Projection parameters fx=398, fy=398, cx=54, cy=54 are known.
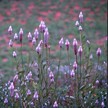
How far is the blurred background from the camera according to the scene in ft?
43.0

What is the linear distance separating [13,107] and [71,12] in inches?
505

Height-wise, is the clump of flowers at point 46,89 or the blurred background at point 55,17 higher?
the clump of flowers at point 46,89

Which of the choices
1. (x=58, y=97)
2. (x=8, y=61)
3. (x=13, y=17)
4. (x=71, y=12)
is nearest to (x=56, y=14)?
(x=71, y=12)

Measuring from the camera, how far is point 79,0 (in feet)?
58.7

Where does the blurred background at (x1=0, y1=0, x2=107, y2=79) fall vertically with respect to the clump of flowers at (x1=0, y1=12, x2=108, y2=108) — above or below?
below

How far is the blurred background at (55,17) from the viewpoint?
43.0ft

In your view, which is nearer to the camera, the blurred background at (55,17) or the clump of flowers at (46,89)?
→ the clump of flowers at (46,89)

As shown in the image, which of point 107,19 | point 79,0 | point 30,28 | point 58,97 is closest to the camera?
point 58,97

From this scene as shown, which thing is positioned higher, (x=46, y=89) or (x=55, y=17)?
(x=46, y=89)

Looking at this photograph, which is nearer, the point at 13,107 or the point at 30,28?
the point at 13,107

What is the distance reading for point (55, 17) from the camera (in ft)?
52.1

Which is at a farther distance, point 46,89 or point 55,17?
point 55,17

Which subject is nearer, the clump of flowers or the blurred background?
the clump of flowers

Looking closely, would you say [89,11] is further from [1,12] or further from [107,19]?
[1,12]
